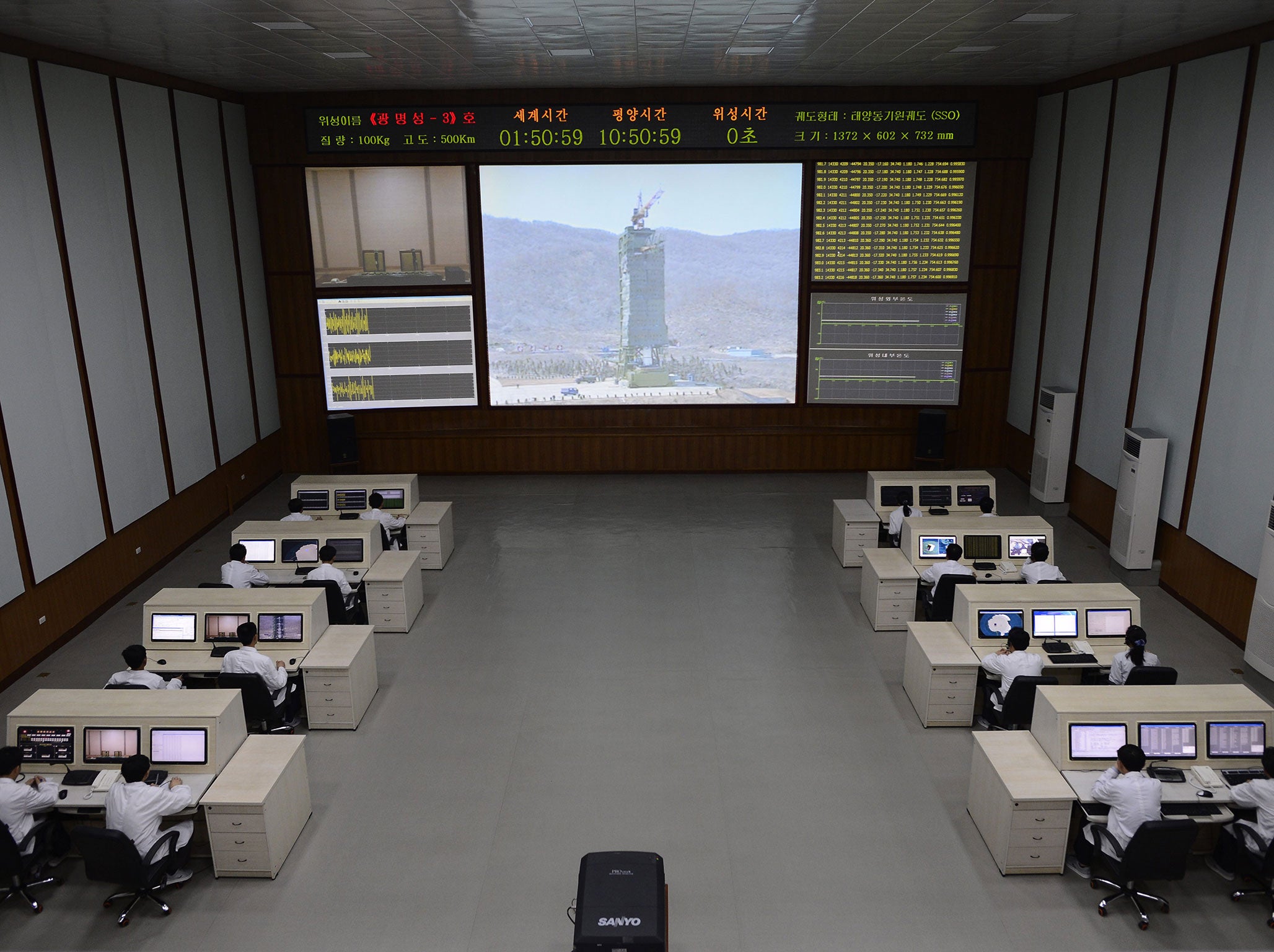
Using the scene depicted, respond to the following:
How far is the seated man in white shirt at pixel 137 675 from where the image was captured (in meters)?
6.77

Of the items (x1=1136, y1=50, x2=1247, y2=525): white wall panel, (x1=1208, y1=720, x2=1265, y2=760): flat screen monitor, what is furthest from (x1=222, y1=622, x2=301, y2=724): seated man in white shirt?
(x1=1136, y1=50, x2=1247, y2=525): white wall panel

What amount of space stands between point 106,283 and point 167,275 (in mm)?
1304

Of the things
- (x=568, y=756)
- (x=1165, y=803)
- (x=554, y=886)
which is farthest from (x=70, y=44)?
(x=1165, y=803)

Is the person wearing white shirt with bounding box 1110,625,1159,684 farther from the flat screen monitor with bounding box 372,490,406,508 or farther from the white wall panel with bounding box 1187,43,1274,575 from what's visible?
the flat screen monitor with bounding box 372,490,406,508

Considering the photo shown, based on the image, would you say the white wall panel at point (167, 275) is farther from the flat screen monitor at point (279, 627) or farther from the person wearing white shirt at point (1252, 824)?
the person wearing white shirt at point (1252, 824)

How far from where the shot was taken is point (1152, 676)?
22.2 ft

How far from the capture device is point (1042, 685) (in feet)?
21.6

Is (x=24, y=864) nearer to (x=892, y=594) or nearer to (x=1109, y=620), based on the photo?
(x=892, y=594)

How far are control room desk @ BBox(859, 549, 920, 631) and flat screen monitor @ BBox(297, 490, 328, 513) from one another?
19.5 ft

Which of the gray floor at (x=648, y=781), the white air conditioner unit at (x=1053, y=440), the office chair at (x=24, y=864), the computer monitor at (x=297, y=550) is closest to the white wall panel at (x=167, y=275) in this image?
the gray floor at (x=648, y=781)

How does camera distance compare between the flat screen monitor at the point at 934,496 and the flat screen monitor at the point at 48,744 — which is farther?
the flat screen monitor at the point at 934,496

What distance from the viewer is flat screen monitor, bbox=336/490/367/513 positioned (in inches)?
420

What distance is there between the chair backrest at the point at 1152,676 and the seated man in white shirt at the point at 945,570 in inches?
82.6

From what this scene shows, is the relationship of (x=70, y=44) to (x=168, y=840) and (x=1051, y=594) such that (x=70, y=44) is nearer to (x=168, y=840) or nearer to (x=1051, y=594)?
(x=168, y=840)
